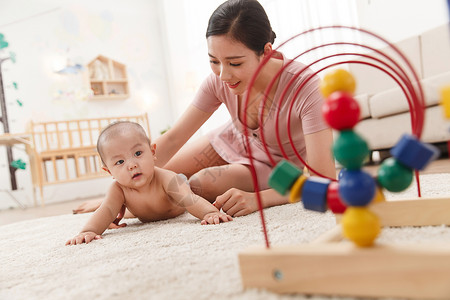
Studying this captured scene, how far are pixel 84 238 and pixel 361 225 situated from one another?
76cm

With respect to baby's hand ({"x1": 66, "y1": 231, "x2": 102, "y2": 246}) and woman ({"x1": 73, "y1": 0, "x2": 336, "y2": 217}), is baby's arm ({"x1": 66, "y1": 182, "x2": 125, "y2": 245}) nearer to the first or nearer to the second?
baby's hand ({"x1": 66, "y1": 231, "x2": 102, "y2": 246})

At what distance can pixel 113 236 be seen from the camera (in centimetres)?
97

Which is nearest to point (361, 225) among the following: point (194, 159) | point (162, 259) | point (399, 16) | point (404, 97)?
point (162, 259)

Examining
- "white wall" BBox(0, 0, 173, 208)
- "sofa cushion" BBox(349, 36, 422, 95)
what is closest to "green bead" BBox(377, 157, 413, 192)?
"sofa cushion" BBox(349, 36, 422, 95)

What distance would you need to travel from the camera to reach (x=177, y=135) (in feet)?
4.33

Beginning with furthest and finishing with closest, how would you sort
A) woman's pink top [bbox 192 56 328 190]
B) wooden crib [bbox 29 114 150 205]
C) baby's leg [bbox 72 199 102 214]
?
1. wooden crib [bbox 29 114 150 205]
2. baby's leg [bbox 72 199 102 214]
3. woman's pink top [bbox 192 56 328 190]

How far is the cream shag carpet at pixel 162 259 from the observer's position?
0.48 metres

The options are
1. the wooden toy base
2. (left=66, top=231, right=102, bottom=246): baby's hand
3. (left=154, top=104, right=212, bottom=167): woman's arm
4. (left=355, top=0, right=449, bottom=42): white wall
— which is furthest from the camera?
(left=355, top=0, right=449, bottom=42): white wall

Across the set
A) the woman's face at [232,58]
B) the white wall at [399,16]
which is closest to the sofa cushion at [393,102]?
the white wall at [399,16]

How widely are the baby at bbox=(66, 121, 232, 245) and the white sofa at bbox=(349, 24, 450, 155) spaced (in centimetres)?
124

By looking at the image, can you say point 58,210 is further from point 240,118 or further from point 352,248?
point 352,248

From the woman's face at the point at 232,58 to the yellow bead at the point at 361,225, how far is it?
670 mm

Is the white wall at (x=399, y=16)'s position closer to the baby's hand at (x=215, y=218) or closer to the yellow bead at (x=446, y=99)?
the baby's hand at (x=215, y=218)

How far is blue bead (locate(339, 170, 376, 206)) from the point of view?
37 cm
